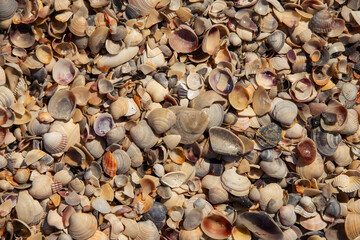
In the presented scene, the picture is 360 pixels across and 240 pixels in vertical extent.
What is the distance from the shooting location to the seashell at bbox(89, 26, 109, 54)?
226 centimetres

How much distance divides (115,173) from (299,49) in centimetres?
152

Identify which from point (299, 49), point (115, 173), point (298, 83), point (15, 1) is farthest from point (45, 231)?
point (299, 49)

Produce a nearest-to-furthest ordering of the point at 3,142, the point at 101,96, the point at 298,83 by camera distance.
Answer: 1. the point at 3,142
2. the point at 101,96
3. the point at 298,83

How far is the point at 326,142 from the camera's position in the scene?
240cm

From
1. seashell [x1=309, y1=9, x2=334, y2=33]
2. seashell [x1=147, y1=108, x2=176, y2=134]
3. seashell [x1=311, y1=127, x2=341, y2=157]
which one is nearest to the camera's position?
seashell [x1=147, y1=108, x2=176, y2=134]

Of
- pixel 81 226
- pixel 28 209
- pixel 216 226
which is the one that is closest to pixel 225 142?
pixel 216 226

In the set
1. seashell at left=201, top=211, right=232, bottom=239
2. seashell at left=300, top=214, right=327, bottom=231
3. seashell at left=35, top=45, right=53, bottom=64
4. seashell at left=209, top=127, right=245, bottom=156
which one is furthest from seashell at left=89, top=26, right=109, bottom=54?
seashell at left=300, top=214, right=327, bottom=231

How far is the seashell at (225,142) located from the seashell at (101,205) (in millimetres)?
723

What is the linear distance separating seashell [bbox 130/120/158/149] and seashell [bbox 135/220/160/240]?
18.1 inches

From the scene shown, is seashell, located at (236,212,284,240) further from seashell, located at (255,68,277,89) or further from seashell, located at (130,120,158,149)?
seashell, located at (255,68,277,89)

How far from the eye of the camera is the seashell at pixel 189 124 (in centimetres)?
220

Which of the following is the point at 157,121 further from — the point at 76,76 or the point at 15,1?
the point at 15,1

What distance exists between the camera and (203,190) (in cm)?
238

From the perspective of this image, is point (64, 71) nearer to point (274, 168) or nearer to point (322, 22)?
point (274, 168)
